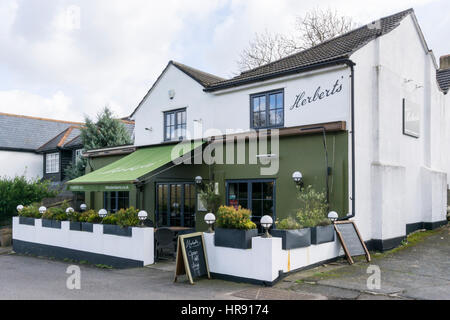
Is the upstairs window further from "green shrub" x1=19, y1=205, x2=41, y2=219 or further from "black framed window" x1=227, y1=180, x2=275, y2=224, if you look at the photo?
"black framed window" x1=227, y1=180, x2=275, y2=224

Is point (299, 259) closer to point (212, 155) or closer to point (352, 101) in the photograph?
point (352, 101)

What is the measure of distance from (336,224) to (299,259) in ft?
6.59

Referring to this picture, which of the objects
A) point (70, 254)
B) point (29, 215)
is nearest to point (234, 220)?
point (70, 254)

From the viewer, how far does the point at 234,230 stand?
9.48 metres

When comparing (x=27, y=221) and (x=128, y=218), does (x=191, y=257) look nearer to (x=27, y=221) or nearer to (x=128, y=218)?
(x=128, y=218)

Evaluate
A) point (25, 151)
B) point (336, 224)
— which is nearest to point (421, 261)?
point (336, 224)

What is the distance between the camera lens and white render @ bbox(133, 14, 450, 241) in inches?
503

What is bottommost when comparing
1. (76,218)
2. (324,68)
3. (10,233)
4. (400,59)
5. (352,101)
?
(10,233)

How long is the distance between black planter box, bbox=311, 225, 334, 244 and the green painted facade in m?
1.21

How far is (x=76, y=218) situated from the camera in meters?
13.9

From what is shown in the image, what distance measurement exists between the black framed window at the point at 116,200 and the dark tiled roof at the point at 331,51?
7.02 m

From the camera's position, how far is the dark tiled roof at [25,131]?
103 feet

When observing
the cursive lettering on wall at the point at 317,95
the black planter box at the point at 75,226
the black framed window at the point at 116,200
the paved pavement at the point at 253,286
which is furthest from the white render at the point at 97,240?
the cursive lettering on wall at the point at 317,95

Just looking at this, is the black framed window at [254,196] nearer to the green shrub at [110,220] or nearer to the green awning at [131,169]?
the green awning at [131,169]
